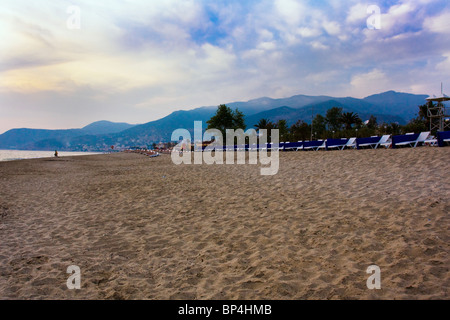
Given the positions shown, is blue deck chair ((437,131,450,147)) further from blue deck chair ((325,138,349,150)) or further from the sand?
blue deck chair ((325,138,349,150))

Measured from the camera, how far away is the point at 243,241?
4676mm

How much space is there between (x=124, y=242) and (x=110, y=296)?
5.68 ft

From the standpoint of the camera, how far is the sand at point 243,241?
3.29m

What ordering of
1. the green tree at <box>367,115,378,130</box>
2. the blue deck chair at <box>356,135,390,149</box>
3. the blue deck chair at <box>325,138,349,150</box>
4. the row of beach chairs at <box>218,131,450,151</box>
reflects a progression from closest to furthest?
the row of beach chairs at <box>218,131,450,151</box> < the blue deck chair at <box>356,135,390,149</box> < the blue deck chair at <box>325,138,349,150</box> < the green tree at <box>367,115,378,130</box>

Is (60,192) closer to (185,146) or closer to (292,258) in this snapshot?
(292,258)

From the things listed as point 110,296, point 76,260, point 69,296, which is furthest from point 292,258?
point 76,260

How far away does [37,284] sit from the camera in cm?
352

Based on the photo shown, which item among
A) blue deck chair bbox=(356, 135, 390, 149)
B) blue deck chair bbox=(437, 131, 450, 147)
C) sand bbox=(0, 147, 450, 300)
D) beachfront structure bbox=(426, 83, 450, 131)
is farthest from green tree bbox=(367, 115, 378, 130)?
sand bbox=(0, 147, 450, 300)

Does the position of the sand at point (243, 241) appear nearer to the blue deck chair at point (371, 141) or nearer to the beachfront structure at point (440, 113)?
the blue deck chair at point (371, 141)

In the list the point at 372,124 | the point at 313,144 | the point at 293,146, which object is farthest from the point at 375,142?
the point at 372,124

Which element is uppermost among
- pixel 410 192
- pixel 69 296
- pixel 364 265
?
pixel 410 192

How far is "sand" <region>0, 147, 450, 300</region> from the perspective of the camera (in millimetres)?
3287

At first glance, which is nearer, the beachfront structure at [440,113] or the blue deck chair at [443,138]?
the blue deck chair at [443,138]

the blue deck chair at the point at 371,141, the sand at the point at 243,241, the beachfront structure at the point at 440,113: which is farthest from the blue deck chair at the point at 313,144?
the beachfront structure at the point at 440,113
